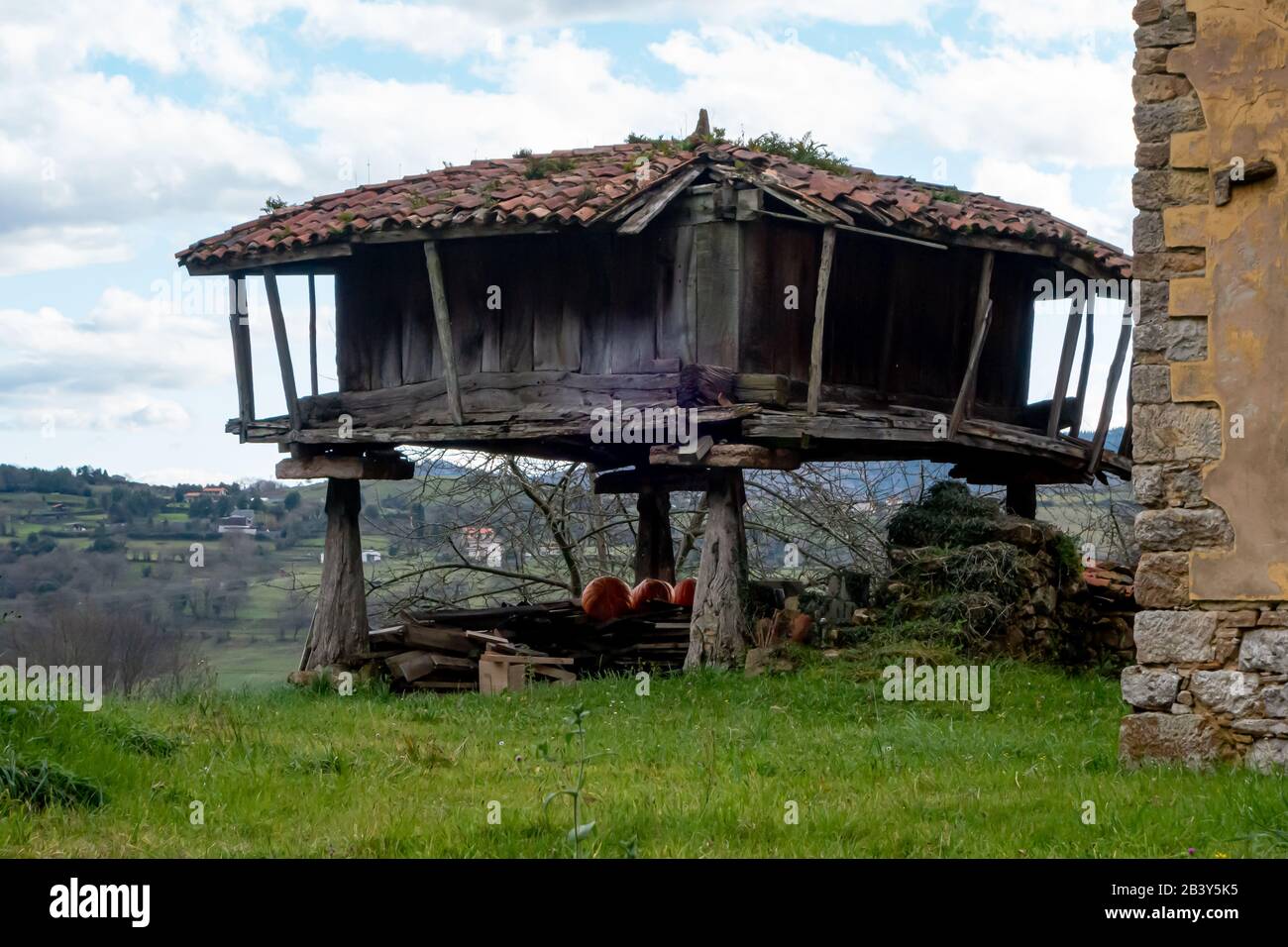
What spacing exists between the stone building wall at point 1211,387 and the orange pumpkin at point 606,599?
847 cm

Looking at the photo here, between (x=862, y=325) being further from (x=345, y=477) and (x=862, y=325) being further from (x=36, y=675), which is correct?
(x=36, y=675)

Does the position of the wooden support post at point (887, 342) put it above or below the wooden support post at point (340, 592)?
above

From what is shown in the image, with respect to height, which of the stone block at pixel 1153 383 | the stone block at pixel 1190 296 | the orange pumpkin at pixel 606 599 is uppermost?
the stone block at pixel 1190 296

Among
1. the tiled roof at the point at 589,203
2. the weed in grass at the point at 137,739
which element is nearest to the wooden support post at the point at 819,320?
the tiled roof at the point at 589,203

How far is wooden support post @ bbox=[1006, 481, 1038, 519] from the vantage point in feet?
52.9

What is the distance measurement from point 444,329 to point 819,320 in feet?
11.4

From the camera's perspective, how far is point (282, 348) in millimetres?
14289

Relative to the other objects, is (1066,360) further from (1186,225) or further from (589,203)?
(1186,225)

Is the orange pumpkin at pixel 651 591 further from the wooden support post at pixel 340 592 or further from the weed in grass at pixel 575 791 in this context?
the weed in grass at pixel 575 791

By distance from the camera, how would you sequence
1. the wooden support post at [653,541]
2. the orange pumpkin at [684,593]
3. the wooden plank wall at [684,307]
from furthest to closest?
the wooden support post at [653,541] < the orange pumpkin at [684,593] < the wooden plank wall at [684,307]

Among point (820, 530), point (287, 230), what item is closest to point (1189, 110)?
point (287, 230)

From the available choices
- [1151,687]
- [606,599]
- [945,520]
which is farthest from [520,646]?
[1151,687]

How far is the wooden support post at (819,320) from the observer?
1202 cm
